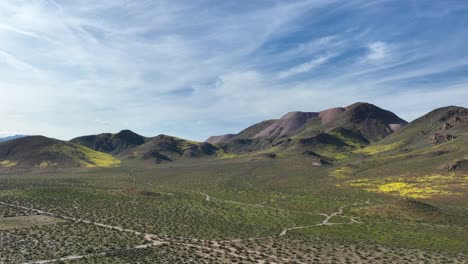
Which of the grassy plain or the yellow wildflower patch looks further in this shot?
the yellow wildflower patch

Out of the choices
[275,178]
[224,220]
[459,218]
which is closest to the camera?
[224,220]

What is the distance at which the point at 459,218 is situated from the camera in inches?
2675

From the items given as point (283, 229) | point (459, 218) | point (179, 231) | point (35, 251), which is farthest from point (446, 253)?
point (35, 251)

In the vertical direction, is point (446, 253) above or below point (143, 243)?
below

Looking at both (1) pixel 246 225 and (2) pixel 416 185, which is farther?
(2) pixel 416 185

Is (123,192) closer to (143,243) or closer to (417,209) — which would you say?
(143,243)

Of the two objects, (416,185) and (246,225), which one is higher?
(246,225)

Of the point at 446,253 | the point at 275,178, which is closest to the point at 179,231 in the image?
the point at 446,253

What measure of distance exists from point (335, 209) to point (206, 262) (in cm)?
4558

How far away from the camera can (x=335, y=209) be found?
76.4 m

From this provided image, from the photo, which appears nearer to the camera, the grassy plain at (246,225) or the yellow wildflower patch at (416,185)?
the grassy plain at (246,225)

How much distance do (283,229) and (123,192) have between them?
2019 inches

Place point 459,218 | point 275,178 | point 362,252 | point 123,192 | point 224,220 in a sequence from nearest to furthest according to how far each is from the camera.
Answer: point 362,252, point 224,220, point 459,218, point 123,192, point 275,178

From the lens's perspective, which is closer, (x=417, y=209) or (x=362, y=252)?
(x=362, y=252)
